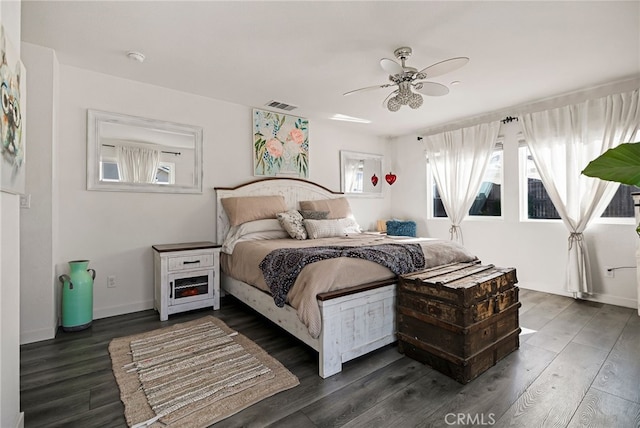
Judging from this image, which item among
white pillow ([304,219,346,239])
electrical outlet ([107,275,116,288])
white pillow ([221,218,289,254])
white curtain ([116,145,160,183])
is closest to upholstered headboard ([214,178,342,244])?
white pillow ([221,218,289,254])

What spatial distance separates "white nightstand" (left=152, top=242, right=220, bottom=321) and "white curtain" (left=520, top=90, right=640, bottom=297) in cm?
410

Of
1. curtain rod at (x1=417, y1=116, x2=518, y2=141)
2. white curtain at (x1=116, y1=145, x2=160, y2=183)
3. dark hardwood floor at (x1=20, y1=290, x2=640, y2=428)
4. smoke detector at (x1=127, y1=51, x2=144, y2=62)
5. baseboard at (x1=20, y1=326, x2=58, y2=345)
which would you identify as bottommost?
dark hardwood floor at (x1=20, y1=290, x2=640, y2=428)

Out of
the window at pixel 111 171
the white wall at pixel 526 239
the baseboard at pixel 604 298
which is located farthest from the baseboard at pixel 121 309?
the baseboard at pixel 604 298

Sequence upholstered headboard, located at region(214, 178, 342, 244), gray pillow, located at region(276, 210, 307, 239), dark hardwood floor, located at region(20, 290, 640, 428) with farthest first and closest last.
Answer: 1. upholstered headboard, located at region(214, 178, 342, 244)
2. gray pillow, located at region(276, 210, 307, 239)
3. dark hardwood floor, located at region(20, 290, 640, 428)

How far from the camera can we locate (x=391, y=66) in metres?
2.34

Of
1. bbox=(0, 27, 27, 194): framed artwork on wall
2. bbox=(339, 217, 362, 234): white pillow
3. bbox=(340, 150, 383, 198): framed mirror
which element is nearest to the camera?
bbox=(0, 27, 27, 194): framed artwork on wall

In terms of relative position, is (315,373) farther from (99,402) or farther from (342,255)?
(99,402)

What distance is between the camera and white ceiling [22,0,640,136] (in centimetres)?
204

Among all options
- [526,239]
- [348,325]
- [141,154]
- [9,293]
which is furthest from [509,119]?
[9,293]

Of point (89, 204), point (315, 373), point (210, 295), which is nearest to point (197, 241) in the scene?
point (210, 295)

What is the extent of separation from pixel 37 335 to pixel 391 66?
364cm

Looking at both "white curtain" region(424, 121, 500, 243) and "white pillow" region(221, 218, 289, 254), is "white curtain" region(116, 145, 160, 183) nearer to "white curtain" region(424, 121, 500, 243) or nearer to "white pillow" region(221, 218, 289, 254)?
"white pillow" region(221, 218, 289, 254)

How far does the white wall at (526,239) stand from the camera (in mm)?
3268

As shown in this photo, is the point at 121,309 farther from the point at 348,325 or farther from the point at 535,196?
the point at 535,196
